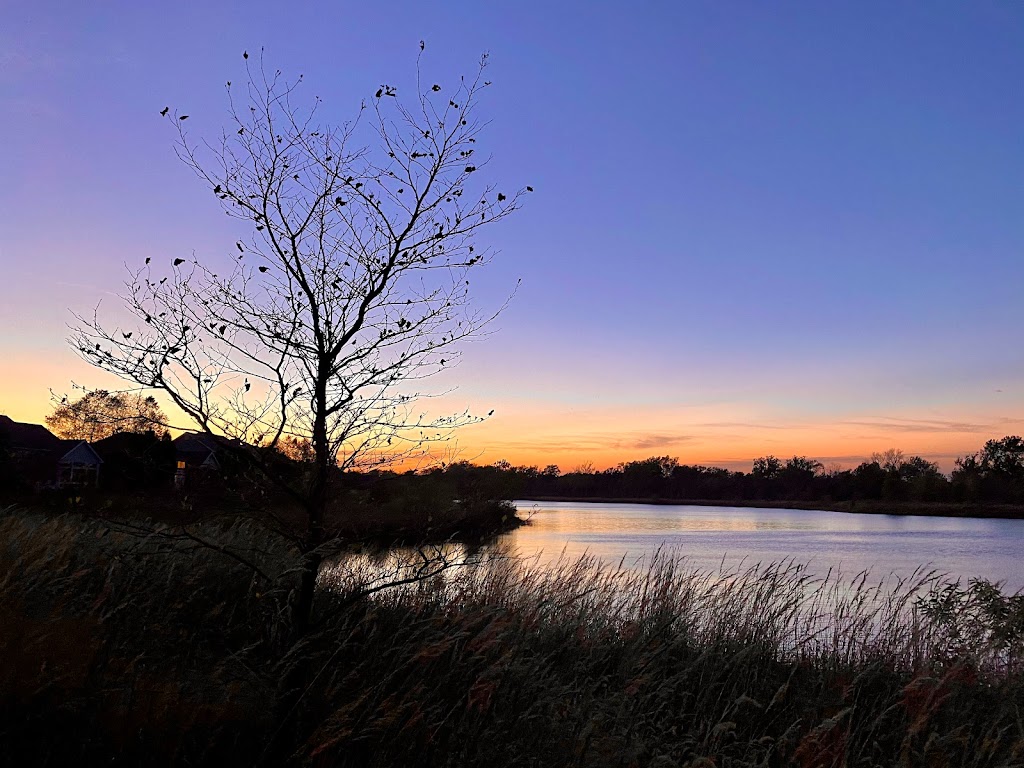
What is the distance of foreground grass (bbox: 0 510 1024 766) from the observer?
12.7ft

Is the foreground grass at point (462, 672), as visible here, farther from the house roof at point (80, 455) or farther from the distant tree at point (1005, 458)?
the distant tree at point (1005, 458)

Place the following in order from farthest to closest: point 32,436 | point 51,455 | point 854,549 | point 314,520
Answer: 1. point 32,436
2. point 51,455
3. point 854,549
4. point 314,520

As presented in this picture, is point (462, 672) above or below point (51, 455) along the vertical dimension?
below

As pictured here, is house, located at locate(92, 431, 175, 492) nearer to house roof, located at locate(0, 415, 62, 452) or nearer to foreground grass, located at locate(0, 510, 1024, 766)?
foreground grass, located at locate(0, 510, 1024, 766)

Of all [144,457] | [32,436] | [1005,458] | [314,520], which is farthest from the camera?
[1005,458]

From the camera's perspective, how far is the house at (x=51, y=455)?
4494 cm

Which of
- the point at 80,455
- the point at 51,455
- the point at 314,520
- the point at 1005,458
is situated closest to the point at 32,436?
the point at 51,455

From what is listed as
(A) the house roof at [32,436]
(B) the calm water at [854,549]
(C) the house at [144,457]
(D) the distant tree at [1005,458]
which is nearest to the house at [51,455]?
(A) the house roof at [32,436]

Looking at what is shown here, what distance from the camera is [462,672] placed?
18.0 ft

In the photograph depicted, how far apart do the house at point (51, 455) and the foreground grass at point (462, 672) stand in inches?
1625

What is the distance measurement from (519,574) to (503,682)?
14.8ft

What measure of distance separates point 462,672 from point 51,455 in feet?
177

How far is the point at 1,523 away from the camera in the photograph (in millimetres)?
7844

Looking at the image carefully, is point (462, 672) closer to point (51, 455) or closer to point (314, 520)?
point (314, 520)
